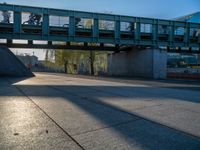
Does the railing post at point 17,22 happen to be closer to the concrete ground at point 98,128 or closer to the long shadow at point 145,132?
the concrete ground at point 98,128

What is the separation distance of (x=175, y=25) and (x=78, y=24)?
14.7 m

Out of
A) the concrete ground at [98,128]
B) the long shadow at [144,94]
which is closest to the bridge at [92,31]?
the long shadow at [144,94]

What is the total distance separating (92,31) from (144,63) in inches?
345

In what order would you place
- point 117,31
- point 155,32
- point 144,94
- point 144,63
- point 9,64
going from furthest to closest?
point 155,32, point 144,63, point 117,31, point 9,64, point 144,94

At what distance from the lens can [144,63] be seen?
31594mm

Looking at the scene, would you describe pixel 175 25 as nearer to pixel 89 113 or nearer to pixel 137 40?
pixel 137 40

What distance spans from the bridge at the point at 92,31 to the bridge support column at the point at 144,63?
1.60 meters

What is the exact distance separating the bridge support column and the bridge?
63.0 inches

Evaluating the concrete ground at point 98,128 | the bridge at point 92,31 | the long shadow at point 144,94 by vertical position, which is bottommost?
the long shadow at point 144,94

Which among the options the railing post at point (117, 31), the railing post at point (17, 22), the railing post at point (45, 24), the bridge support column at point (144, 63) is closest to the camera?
the railing post at point (17, 22)

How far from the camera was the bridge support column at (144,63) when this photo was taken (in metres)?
30.4

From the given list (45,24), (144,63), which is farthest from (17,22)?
(144,63)

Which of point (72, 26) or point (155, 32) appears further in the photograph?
point (155, 32)

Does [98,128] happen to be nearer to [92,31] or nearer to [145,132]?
[145,132]
